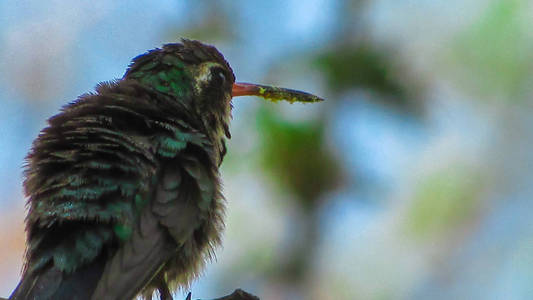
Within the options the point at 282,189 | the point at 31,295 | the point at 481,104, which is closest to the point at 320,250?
the point at 282,189

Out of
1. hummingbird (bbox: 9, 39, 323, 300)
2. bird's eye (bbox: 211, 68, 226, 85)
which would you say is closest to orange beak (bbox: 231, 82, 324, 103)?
bird's eye (bbox: 211, 68, 226, 85)

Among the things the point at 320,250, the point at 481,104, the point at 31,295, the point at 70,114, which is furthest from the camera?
the point at 481,104

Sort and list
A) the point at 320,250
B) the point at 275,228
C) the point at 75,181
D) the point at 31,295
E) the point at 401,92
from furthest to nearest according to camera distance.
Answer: the point at 275,228
the point at 401,92
the point at 320,250
the point at 75,181
the point at 31,295

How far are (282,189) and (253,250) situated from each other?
2.67ft

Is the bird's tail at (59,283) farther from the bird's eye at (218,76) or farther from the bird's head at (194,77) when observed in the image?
the bird's eye at (218,76)

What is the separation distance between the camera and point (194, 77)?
21.1 ft

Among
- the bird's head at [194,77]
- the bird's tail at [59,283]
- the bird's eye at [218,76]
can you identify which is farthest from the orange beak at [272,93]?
the bird's tail at [59,283]

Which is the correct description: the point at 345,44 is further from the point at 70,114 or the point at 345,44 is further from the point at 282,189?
the point at 70,114

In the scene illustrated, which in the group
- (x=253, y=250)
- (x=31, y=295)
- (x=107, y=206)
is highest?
(x=253, y=250)

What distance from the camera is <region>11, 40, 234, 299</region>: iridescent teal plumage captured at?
5.05m

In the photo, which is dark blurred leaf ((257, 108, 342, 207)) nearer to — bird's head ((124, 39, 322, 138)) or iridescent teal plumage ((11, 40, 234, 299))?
bird's head ((124, 39, 322, 138))

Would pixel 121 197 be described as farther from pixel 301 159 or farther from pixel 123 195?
pixel 301 159

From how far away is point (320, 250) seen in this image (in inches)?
267

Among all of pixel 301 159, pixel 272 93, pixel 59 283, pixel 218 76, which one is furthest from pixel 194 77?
pixel 59 283
